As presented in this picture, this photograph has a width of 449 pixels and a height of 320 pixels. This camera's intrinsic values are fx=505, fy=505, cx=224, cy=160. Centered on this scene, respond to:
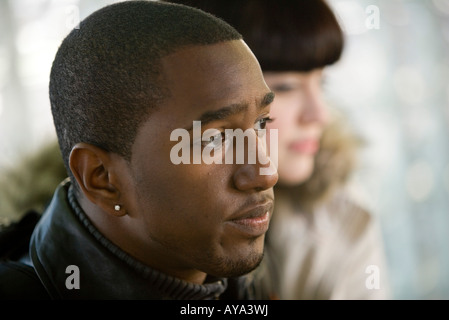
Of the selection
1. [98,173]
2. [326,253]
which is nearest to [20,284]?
[98,173]

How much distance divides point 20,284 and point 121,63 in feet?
1.21

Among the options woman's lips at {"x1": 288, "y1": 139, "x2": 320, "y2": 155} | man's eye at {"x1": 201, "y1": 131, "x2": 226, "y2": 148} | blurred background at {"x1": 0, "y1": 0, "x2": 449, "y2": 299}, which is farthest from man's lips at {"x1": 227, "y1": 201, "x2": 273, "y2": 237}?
blurred background at {"x1": 0, "y1": 0, "x2": 449, "y2": 299}

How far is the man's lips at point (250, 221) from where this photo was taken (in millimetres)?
729

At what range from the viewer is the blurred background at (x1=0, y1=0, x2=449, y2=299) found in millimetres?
2156

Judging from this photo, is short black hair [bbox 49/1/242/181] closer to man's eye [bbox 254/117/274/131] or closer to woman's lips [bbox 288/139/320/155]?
man's eye [bbox 254/117/274/131]

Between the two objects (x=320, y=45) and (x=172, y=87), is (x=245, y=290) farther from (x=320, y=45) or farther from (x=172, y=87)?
(x=320, y=45)

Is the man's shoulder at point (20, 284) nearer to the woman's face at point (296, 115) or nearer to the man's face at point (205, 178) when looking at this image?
the man's face at point (205, 178)

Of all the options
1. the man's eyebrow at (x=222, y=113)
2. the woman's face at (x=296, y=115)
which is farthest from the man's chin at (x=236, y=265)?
the woman's face at (x=296, y=115)

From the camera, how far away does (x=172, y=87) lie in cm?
70

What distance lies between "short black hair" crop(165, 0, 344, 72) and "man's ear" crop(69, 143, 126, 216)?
56 centimetres

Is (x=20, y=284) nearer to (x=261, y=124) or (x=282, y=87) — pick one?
(x=261, y=124)

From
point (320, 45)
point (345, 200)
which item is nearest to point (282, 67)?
point (320, 45)
